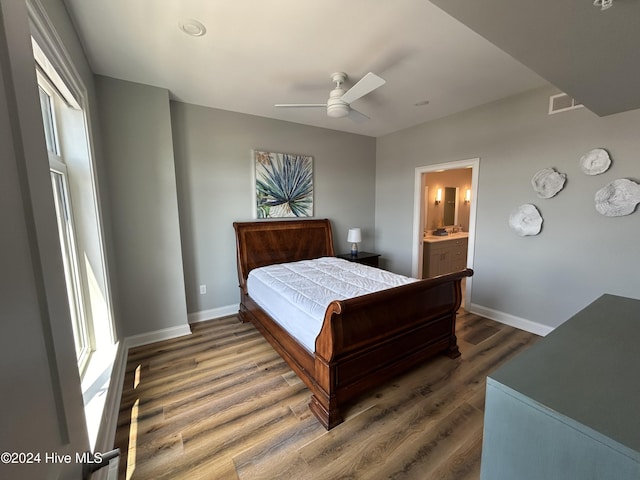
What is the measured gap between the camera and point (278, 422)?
1.78 meters

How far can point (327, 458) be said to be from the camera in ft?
5.03

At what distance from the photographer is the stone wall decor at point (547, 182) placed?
8.68ft

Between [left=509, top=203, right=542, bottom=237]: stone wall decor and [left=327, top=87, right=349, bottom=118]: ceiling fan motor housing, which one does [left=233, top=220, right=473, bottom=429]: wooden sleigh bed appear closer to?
[left=509, top=203, right=542, bottom=237]: stone wall decor

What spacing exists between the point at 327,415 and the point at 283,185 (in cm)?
284

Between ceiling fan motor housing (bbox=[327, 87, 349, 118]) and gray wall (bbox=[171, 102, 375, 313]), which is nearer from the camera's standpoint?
ceiling fan motor housing (bbox=[327, 87, 349, 118])

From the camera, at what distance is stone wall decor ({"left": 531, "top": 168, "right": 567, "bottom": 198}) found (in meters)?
2.65

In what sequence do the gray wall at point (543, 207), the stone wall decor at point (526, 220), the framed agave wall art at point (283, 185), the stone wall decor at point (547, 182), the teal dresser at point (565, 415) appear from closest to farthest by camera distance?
the teal dresser at point (565, 415)
the gray wall at point (543, 207)
the stone wall decor at point (547, 182)
the stone wall decor at point (526, 220)
the framed agave wall art at point (283, 185)

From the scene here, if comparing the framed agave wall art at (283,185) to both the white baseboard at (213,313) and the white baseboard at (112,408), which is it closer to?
the white baseboard at (213,313)

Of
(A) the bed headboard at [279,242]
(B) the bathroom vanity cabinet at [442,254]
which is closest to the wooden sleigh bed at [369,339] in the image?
(A) the bed headboard at [279,242]

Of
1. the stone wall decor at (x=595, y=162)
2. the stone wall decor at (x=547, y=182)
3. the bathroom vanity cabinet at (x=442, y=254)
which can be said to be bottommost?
the bathroom vanity cabinet at (x=442, y=254)

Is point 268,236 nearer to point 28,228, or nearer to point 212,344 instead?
point 212,344

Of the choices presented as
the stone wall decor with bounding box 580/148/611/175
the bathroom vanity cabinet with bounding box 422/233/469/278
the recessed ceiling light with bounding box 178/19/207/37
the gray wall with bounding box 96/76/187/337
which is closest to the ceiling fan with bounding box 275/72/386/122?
the recessed ceiling light with bounding box 178/19/207/37

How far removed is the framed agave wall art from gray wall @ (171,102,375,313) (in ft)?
0.38

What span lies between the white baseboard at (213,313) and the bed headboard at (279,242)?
0.45m
